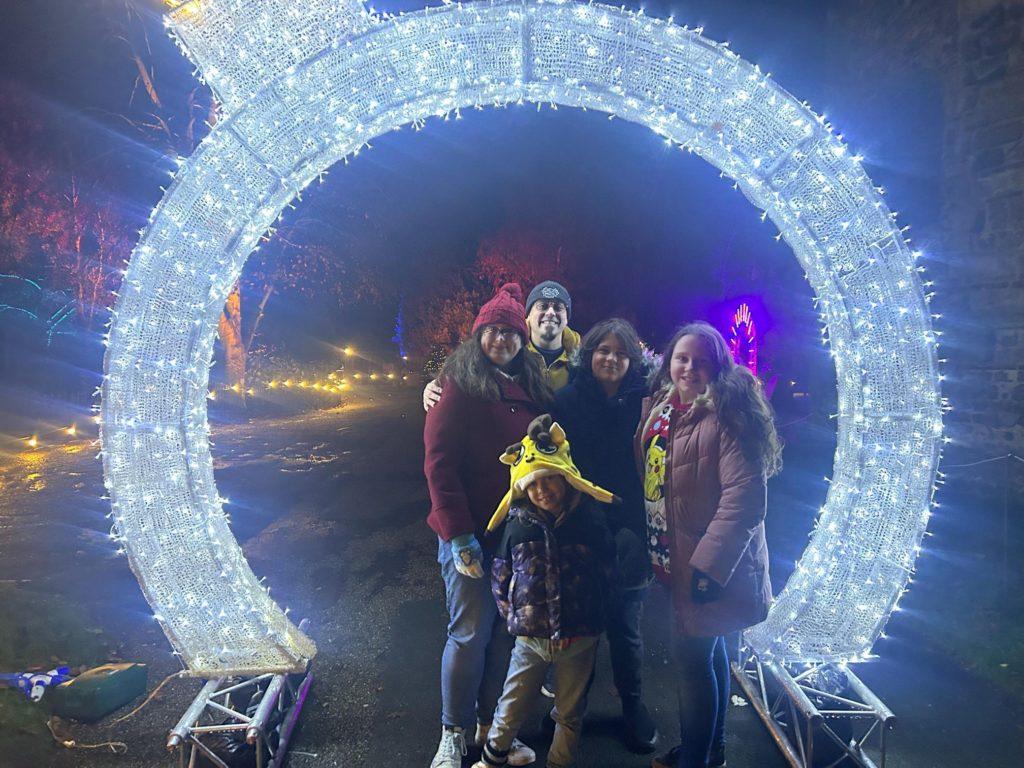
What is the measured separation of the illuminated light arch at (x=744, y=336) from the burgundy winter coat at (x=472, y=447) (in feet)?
42.6

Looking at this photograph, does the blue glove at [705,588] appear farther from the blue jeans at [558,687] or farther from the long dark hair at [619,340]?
the long dark hair at [619,340]

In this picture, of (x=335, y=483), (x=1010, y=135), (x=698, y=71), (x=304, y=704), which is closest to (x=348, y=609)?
(x=304, y=704)

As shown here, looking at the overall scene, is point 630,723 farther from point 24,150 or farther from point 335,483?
point 24,150

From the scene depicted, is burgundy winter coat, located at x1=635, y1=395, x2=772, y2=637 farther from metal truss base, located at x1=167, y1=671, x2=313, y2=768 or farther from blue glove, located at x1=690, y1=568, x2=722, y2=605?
metal truss base, located at x1=167, y1=671, x2=313, y2=768

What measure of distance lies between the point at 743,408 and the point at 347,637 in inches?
142

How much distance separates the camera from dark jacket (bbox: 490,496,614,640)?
2430mm

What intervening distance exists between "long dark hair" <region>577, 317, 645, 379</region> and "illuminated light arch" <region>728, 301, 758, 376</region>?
40.9 feet

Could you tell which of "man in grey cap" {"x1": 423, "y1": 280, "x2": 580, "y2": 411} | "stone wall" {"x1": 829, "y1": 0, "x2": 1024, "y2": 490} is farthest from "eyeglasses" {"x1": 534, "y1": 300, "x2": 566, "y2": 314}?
"stone wall" {"x1": 829, "y1": 0, "x2": 1024, "y2": 490}

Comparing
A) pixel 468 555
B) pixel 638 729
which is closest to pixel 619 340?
pixel 468 555

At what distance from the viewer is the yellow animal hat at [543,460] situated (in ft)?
7.86

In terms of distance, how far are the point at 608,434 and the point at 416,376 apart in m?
28.9

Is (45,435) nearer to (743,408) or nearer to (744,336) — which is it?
(743,408)

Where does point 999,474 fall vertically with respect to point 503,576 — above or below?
above

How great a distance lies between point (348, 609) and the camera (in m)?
4.59
